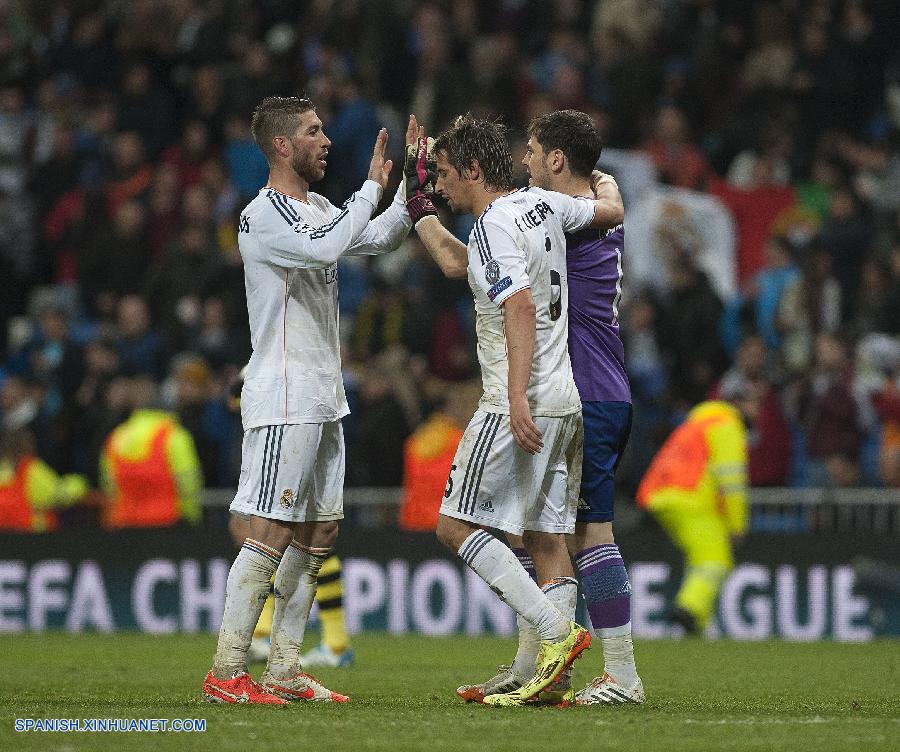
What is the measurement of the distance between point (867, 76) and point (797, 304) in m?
2.85

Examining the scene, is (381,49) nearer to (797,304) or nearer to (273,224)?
(797,304)

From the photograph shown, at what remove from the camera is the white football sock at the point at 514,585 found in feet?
23.3

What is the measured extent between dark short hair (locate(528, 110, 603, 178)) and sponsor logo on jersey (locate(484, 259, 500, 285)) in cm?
76

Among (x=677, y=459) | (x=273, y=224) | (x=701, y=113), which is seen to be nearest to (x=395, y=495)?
(x=677, y=459)

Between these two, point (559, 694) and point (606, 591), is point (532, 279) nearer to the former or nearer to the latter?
point (606, 591)

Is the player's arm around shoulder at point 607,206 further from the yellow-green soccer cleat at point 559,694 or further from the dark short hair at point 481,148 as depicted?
the yellow-green soccer cleat at point 559,694

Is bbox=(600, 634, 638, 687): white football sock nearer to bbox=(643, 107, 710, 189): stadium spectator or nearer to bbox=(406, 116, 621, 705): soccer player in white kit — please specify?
bbox=(406, 116, 621, 705): soccer player in white kit

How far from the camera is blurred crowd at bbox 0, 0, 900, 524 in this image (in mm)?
15047

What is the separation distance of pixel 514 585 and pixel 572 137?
1.98m

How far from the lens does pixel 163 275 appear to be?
17328 mm

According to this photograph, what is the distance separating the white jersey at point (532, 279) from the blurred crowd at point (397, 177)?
666 cm

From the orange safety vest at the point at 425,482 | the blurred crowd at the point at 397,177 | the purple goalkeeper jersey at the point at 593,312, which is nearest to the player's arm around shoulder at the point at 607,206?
the purple goalkeeper jersey at the point at 593,312

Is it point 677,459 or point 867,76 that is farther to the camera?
point 867,76

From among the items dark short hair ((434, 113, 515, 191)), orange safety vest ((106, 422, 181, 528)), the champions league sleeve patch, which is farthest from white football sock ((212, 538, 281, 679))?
orange safety vest ((106, 422, 181, 528))
